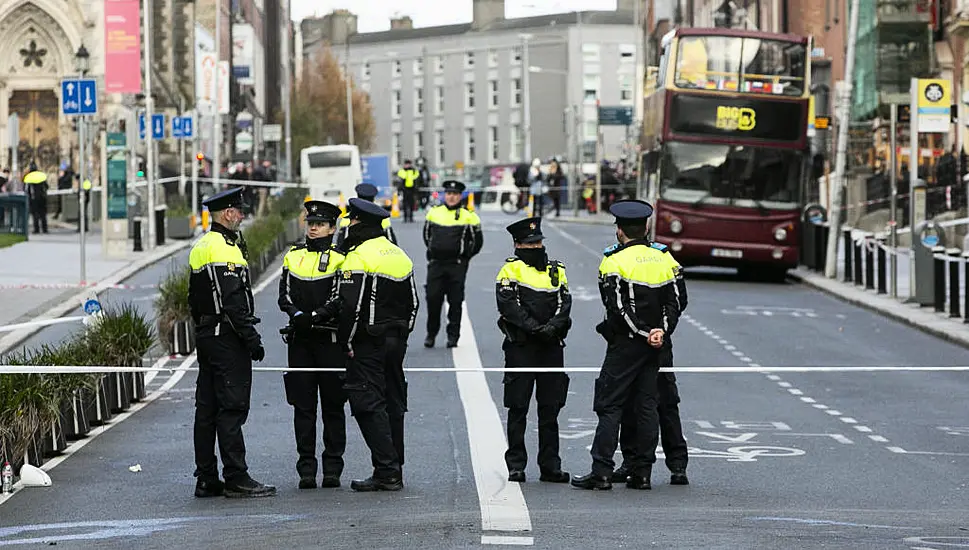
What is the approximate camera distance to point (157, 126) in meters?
43.8

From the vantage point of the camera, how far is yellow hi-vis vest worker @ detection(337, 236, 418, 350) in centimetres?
1108

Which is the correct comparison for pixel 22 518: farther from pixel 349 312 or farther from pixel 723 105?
pixel 723 105

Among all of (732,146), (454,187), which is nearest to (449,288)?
(454,187)

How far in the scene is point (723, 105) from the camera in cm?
3269

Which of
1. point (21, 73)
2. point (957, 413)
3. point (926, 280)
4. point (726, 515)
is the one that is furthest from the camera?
point (21, 73)

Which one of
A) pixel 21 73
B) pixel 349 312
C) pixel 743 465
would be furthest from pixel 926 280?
pixel 21 73

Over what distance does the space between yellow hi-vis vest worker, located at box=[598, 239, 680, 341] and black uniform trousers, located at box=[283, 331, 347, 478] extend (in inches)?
61.0

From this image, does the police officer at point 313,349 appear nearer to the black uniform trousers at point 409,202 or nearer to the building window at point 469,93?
the black uniform trousers at point 409,202

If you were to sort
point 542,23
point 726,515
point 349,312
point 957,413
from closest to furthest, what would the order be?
point 726,515, point 349,312, point 957,413, point 542,23

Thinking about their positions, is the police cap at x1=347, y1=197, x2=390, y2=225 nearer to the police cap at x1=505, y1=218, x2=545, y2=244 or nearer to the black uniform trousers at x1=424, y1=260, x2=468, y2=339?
the police cap at x1=505, y1=218, x2=545, y2=244

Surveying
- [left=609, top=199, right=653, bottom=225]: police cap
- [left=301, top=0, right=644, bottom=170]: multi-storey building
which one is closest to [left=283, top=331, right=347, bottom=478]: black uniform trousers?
[left=609, top=199, right=653, bottom=225]: police cap

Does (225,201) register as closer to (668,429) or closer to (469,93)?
(668,429)

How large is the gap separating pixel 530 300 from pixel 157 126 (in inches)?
1311

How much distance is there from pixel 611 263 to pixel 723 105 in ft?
72.1
